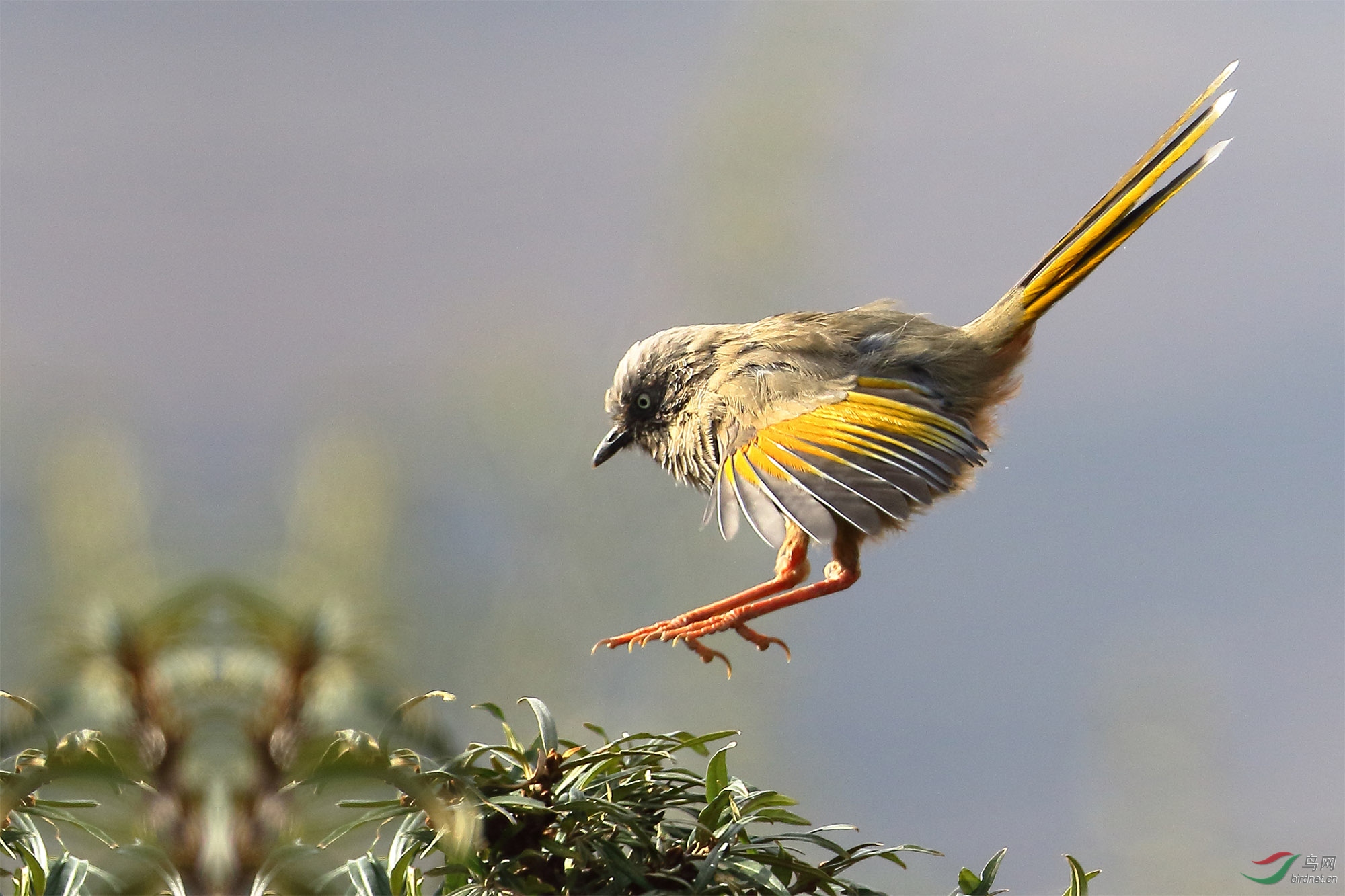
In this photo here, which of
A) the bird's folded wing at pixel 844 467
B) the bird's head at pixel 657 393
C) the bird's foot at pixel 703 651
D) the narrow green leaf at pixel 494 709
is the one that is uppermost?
the bird's head at pixel 657 393

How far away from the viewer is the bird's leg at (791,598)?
2.92ft

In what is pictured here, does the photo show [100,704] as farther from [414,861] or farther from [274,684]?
[414,861]

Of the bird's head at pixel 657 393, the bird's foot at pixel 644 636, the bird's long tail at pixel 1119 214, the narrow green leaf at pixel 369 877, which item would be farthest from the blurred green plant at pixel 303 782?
the bird's long tail at pixel 1119 214

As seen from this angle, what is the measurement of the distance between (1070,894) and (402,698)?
0.35m

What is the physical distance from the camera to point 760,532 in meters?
0.83

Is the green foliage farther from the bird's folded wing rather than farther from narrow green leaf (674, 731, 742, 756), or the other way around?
the bird's folded wing

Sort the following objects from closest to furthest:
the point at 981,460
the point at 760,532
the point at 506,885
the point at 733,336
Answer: the point at 506,885 < the point at 760,532 < the point at 981,460 < the point at 733,336

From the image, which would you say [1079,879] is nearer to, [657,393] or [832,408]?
[832,408]

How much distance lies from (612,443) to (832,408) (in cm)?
23

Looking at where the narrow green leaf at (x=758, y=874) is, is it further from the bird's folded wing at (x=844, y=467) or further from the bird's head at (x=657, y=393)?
the bird's head at (x=657, y=393)

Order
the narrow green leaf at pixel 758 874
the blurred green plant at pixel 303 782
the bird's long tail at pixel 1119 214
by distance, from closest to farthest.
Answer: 1. the blurred green plant at pixel 303 782
2. the narrow green leaf at pixel 758 874
3. the bird's long tail at pixel 1119 214

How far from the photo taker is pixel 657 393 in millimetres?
1111

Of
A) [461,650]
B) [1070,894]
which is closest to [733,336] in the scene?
[461,650]

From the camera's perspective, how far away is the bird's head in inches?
43.3
